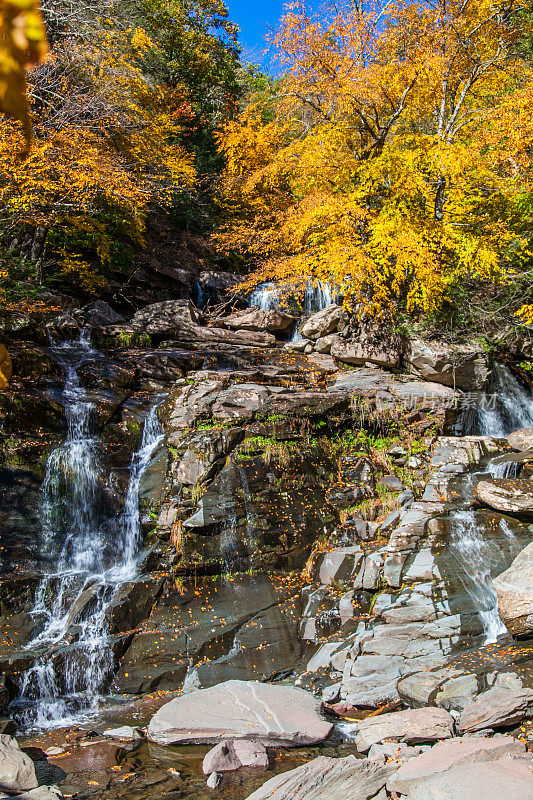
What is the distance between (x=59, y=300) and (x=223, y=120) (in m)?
12.8

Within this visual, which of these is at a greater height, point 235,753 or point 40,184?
point 40,184

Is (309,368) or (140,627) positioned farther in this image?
(309,368)

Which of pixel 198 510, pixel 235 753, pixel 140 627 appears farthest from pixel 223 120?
pixel 235 753

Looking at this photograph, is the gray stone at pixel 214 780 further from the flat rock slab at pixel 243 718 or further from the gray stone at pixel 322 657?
the gray stone at pixel 322 657

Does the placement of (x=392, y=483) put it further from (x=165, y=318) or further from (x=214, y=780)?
(x=165, y=318)

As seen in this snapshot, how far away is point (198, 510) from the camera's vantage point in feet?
29.9

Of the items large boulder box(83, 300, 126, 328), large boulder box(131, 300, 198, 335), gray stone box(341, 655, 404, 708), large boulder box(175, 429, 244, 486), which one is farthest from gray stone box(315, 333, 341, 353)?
gray stone box(341, 655, 404, 708)

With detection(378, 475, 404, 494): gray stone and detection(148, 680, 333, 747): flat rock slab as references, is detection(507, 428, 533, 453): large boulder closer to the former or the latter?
detection(378, 475, 404, 494): gray stone

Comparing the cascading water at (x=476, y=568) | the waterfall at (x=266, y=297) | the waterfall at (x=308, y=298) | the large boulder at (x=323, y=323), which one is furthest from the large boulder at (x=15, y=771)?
the waterfall at (x=266, y=297)

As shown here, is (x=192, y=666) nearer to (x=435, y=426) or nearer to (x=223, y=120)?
(x=435, y=426)

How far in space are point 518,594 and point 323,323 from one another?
1036 cm

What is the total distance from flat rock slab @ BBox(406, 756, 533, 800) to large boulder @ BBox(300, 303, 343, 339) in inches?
495

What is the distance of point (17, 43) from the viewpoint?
2.91 feet

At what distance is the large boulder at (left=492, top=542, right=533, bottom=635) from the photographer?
20.6 feet
